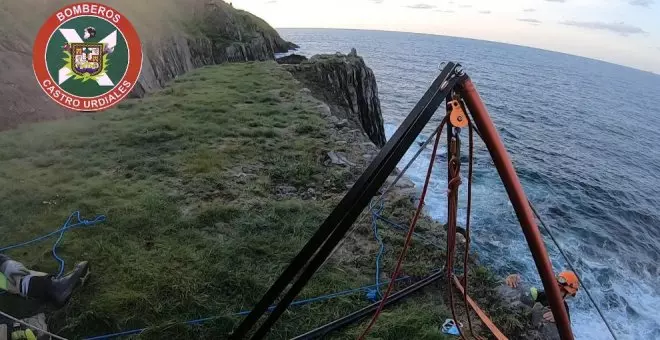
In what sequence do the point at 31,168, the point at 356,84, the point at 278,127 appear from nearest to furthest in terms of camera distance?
the point at 31,168, the point at 278,127, the point at 356,84

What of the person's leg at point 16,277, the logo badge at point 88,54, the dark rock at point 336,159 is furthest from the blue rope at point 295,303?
the logo badge at point 88,54

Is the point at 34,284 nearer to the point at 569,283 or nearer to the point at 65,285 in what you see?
the point at 65,285

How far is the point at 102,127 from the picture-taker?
12969 mm

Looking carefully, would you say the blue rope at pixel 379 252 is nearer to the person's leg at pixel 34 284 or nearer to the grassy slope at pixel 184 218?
the grassy slope at pixel 184 218

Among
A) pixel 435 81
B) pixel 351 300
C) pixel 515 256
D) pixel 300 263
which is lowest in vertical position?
pixel 515 256

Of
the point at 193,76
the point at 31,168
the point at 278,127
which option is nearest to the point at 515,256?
the point at 278,127

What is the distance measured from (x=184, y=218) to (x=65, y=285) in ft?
8.56

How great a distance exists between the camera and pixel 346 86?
84.2 ft

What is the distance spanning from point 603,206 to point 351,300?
70.5 ft

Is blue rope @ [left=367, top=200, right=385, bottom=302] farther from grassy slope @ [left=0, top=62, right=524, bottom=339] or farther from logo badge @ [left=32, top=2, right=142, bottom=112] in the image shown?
logo badge @ [left=32, top=2, right=142, bottom=112]

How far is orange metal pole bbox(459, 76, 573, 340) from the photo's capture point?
298 centimetres

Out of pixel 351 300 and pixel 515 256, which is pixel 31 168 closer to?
pixel 351 300

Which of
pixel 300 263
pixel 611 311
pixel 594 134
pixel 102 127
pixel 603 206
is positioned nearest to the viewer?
pixel 300 263

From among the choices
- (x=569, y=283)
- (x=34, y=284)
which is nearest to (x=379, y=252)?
(x=569, y=283)
